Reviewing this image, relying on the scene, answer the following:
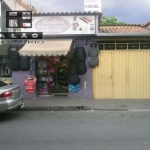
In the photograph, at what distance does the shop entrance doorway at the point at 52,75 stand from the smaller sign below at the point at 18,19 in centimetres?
176

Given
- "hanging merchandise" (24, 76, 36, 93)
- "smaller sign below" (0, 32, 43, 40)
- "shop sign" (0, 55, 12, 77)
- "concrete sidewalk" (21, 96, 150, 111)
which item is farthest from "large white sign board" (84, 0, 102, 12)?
"shop sign" (0, 55, 12, 77)

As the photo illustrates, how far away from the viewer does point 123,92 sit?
12.8 meters

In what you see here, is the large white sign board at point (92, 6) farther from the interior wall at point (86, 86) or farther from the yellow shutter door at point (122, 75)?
the yellow shutter door at point (122, 75)

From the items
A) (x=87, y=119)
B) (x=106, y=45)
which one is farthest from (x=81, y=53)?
(x=87, y=119)

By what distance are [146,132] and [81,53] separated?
6279 mm

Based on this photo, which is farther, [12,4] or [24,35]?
[12,4]

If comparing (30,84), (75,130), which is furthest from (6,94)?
(30,84)

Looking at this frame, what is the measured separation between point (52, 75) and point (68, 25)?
8.66 feet

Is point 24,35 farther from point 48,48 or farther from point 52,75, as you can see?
point 52,75

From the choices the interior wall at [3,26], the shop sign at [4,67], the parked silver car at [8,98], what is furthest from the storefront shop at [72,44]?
the parked silver car at [8,98]

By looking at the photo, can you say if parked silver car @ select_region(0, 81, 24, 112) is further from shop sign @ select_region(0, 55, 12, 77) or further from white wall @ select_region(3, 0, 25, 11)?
white wall @ select_region(3, 0, 25, 11)

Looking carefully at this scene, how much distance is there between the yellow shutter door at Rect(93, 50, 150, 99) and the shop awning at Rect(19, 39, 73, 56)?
6.65 ft

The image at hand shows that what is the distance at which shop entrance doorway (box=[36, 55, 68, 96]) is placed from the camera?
43.2ft

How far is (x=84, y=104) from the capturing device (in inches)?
452
